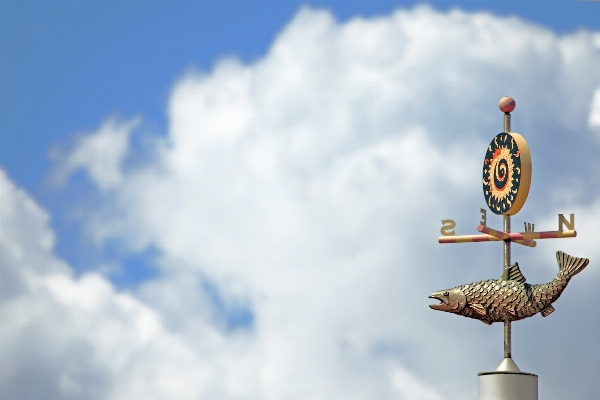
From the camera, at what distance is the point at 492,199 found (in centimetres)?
3331

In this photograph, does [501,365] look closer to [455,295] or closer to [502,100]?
[455,295]

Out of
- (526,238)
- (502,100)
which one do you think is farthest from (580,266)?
(502,100)

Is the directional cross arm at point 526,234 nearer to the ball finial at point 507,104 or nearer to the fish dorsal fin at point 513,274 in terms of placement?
the fish dorsal fin at point 513,274

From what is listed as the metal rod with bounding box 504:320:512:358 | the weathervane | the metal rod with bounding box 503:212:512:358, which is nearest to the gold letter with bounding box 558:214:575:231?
the weathervane

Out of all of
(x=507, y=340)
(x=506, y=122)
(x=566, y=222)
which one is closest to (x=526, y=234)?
(x=566, y=222)

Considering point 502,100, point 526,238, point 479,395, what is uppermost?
point 502,100

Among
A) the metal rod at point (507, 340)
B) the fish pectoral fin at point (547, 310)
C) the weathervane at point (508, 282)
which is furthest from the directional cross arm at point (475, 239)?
the metal rod at point (507, 340)

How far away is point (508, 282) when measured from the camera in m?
32.6

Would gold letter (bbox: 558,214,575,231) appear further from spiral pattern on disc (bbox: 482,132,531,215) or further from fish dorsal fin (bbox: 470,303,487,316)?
fish dorsal fin (bbox: 470,303,487,316)

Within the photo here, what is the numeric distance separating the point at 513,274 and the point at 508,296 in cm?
43

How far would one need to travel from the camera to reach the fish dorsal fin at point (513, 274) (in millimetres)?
32625

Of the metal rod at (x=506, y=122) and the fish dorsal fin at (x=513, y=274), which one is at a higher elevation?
the metal rod at (x=506, y=122)

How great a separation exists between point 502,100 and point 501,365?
13.9 feet

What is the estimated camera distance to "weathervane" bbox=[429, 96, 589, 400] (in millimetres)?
32250
